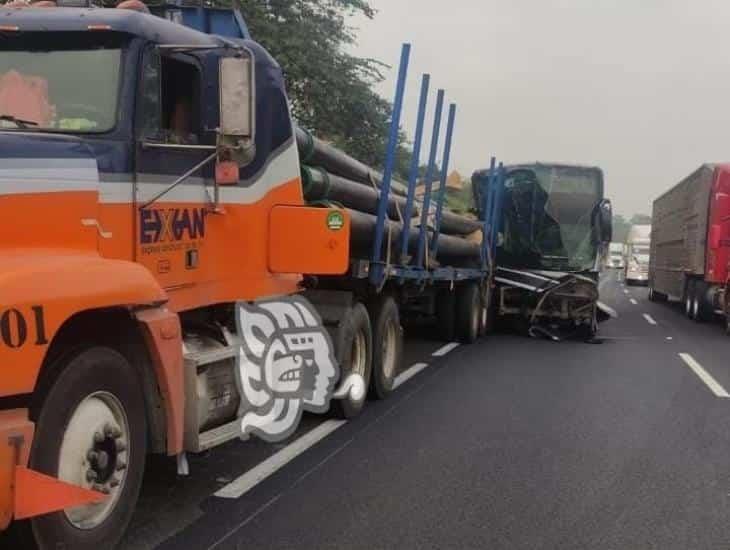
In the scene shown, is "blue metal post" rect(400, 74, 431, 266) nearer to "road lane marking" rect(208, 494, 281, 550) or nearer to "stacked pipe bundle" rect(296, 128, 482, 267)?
"stacked pipe bundle" rect(296, 128, 482, 267)

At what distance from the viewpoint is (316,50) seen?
18406 mm

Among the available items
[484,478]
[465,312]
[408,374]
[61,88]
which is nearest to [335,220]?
[484,478]

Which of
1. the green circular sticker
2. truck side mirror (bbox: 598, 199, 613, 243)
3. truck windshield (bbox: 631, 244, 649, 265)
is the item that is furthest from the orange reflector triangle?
truck windshield (bbox: 631, 244, 649, 265)

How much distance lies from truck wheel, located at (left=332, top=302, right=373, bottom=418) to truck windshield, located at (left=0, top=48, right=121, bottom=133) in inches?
130

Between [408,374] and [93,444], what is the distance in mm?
6534

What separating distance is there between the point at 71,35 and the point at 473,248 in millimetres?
9903

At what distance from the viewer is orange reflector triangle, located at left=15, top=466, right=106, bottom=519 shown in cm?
326

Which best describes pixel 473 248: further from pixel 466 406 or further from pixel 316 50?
pixel 316 50

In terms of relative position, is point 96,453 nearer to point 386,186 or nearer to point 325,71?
point 386,186

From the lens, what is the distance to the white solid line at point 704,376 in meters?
9.25

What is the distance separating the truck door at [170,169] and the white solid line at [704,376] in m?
6.46

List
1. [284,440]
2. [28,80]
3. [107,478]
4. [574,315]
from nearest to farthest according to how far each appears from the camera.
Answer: [107,478] → [28,80] → [284,440] → [574,315]

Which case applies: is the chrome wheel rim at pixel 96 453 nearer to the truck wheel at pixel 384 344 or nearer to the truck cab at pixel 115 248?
the truck cab at pixel 115 248

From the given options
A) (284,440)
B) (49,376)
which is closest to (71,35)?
(49,376)
